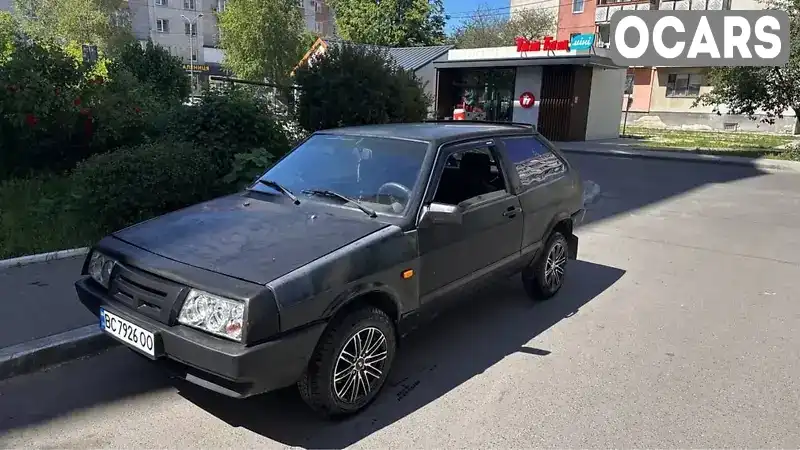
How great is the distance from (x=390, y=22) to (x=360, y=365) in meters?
42.3

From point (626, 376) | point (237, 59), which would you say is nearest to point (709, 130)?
point (237, 59)

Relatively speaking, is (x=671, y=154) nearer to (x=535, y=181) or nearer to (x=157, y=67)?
(x=535, y=181)

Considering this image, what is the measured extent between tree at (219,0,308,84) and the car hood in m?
35.9

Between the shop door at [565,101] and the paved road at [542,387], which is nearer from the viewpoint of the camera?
the paved road at [542,387]

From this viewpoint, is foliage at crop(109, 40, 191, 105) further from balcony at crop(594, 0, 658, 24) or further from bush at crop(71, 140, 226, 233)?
balcony at crop(594, 0, 658, 24)

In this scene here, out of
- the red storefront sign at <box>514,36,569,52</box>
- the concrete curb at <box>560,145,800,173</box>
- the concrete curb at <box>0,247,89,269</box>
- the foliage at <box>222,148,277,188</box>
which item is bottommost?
the concrete curb at <box>0,247,89,269</box>

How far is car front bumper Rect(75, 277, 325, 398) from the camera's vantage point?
258 cm

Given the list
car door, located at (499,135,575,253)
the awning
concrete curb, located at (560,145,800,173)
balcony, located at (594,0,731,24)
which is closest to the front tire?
car door, located at (499,135,575,253)

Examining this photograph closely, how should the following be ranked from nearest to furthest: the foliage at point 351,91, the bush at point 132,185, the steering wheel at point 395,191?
1. the steering wheel at point 395,191
2. the bush at point 132,185
3. the foliage at point 351,91

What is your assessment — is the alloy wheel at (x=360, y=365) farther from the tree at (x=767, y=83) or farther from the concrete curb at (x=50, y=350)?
the tree at (x=767, y=83)

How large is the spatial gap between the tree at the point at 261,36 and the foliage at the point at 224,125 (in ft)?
103

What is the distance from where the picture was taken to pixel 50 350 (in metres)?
3.61

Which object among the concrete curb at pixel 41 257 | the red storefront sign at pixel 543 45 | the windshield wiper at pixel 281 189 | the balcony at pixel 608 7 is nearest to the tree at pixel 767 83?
the red storefront sign at pixel 543 45

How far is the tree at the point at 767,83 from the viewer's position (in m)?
16.0
